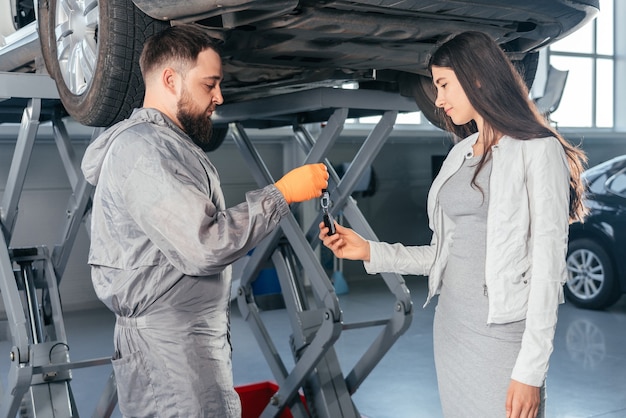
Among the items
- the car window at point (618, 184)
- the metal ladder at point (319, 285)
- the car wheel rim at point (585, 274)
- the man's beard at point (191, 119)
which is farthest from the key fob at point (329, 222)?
the car wheel rim at point (585, 274)

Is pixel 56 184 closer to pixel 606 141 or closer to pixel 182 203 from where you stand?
pixel 182 203

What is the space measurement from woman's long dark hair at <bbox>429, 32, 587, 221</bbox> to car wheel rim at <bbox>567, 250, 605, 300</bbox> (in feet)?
16.6

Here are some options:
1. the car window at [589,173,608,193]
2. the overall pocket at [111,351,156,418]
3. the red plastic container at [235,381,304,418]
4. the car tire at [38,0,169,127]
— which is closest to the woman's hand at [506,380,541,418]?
the overall pocket at [111,351,156,418]

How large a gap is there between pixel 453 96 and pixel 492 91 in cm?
11

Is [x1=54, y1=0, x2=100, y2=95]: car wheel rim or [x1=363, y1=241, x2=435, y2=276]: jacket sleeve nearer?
[x1=363, y1=241, x2=435, y2=276]: jacket sleeve

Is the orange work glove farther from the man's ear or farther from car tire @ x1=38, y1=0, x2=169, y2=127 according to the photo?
car tire @ x1=38, y1=0, x2=169, y2=127

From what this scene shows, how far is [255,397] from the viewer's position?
375 cm

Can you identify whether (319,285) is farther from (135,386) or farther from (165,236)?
(165,236)

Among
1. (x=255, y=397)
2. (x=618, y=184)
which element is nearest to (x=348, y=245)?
(x=255, y=397)

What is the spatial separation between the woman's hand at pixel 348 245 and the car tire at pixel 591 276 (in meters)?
4.79

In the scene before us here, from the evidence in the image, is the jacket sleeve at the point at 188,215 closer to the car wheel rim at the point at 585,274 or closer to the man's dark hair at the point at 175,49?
the man's dark hair at the point at 175,49

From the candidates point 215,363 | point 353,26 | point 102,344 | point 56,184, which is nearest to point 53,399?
point 215,363

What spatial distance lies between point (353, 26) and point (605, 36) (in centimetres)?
1136

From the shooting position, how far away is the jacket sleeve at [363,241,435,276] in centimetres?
207
